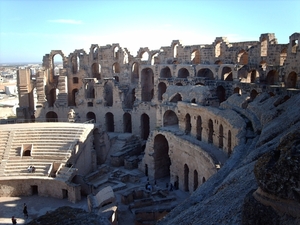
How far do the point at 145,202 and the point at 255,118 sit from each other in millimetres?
8122

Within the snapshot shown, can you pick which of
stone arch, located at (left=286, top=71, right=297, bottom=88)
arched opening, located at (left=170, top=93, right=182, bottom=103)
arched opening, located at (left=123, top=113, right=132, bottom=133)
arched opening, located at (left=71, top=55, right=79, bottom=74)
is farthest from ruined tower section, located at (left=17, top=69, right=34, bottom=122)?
stone arch, located at (left=286, top=71, right=297, bottom=88)

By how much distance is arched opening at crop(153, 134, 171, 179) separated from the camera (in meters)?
24.7

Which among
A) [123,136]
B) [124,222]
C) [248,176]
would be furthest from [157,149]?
[248,176]

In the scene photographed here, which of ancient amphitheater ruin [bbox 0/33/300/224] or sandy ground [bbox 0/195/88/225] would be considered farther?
sandy ground [bbox 0/195/88/225]

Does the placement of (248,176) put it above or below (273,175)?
below

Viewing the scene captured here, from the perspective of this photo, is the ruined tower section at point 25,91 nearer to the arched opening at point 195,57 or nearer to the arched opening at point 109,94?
the arched opening at point 109,94

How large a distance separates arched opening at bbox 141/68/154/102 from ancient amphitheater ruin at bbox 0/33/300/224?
0.11 m

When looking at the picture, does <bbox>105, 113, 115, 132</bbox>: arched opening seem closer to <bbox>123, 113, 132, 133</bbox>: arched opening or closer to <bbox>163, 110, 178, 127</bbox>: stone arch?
<bbox>123, 113, 132, 133</bbox>: arched opening

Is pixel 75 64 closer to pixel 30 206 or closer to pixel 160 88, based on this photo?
pixel 160 88

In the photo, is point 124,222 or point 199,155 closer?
point 124,222

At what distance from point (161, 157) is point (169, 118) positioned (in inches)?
127

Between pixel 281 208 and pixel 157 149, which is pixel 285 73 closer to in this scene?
pixel 157 149

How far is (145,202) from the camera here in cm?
1938

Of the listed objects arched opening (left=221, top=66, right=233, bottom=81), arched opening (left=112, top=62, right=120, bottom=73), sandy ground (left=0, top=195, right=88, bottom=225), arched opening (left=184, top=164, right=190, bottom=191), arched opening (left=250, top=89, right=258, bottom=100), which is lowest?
sandy ground (left=0, top=195, right=88, bottom=225)
